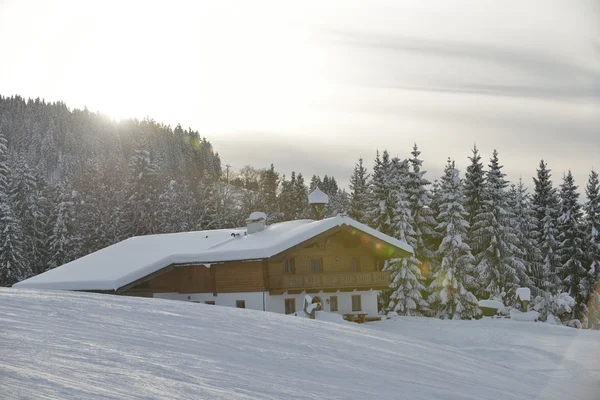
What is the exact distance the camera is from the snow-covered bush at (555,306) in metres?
51.2

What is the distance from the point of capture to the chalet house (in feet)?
128

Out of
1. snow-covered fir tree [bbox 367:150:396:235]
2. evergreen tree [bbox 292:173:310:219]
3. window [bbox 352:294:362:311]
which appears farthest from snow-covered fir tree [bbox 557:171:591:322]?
evergreen tree [bbox 292:173:310:219]

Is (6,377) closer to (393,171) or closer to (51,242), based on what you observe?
(393,171)

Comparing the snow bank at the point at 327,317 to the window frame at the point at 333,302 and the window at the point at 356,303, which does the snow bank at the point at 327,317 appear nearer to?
the window frame at the point at 333,302

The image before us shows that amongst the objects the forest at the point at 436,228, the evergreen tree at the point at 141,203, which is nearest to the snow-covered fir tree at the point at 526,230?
the forest at the point at 436,228

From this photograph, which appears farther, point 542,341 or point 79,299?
point 542,341

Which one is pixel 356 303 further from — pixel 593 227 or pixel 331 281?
pixel 593 227

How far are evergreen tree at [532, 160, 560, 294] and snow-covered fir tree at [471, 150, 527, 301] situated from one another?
2909mm

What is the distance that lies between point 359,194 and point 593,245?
18.6 metres

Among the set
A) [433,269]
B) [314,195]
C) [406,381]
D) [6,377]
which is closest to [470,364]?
[406,381]

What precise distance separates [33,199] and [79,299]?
59977 mm

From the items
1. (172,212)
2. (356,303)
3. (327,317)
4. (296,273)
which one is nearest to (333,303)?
(356,303)

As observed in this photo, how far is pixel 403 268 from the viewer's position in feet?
165

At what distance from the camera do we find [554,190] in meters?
61.2
